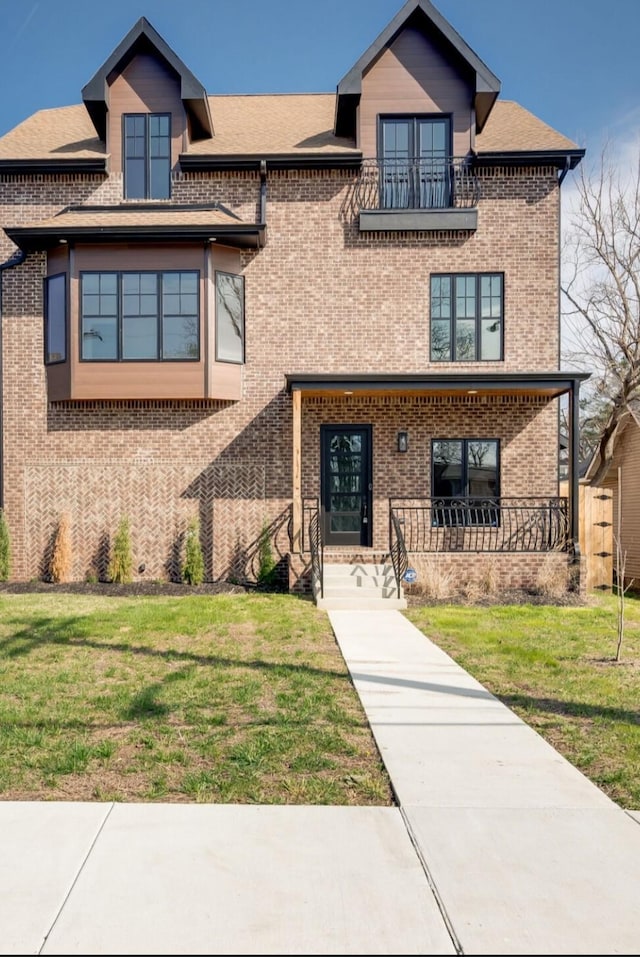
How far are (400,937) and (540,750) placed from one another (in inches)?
91.4

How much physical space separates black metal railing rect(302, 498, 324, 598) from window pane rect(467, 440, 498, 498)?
3.25m

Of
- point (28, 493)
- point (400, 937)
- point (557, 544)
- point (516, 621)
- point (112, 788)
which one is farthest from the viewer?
point (28, 493)

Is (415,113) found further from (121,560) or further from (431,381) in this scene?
(121,560)

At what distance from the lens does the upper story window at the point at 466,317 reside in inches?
543

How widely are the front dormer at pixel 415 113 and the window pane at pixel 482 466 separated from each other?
4859 mm

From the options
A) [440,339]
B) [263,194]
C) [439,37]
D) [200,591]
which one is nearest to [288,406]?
[440,339]

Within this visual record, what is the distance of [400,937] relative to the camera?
2.58m

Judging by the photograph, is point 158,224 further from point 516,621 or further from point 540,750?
point 540,750

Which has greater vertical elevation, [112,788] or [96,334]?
[96,334]

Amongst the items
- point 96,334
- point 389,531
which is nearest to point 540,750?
point 389,531

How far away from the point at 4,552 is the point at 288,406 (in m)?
6.40

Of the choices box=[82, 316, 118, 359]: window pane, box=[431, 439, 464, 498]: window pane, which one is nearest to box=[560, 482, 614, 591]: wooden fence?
box=[431, 439, 464, 498]: window pane

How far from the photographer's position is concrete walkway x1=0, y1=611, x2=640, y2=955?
2.58 meters

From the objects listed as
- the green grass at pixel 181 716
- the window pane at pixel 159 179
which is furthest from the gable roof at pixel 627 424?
the green grass at pixel 181 716
